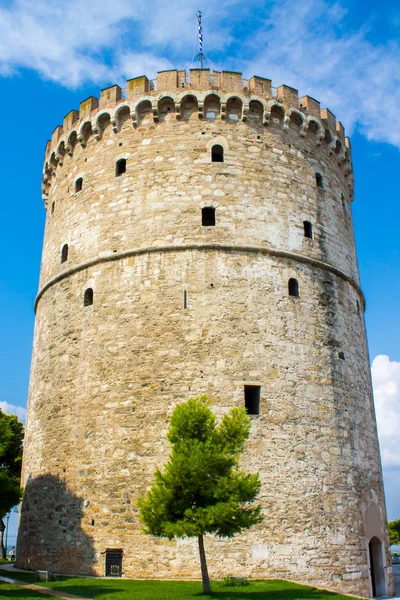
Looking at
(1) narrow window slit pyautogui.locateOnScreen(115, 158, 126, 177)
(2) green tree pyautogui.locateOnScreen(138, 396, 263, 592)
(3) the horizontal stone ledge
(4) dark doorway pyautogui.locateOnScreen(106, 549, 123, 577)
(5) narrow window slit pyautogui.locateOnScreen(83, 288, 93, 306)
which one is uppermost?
(1) narrow window slit pyautogui.locateOnScreen(115, 158, 126, 177)

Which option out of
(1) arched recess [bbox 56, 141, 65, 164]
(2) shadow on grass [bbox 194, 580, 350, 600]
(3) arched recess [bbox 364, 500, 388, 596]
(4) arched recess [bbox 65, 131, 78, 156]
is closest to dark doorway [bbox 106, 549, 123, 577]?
(2) shadow on grass [bbox 194, 580, 350, 600]

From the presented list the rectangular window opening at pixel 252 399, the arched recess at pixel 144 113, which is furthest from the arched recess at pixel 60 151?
the rectangular window opening at pixel 252 399

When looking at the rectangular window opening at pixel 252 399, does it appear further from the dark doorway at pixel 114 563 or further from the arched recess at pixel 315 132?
the arched recess at pixel 315 132

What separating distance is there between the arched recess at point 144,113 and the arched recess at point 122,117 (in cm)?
30

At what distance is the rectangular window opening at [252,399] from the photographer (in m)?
Result: 12.8

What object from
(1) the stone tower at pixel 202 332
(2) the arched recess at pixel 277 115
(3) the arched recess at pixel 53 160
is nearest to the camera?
(1) the stone tower at pixel 202 332

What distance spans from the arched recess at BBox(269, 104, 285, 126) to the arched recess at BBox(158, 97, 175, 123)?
2.53 metres

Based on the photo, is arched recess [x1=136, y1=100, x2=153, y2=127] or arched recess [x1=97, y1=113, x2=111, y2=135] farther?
arched recess [x1=97, y1=113, x2=111, y2=135]

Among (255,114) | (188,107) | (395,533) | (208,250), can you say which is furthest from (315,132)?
(395,533)

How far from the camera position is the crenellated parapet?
1505 centimetres

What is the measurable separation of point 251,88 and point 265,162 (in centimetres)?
207

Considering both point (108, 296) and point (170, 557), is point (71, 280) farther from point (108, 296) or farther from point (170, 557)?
point (170, 557)

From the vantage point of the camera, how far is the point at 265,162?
14945mm

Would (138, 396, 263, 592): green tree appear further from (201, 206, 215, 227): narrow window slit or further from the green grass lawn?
(201, 206, 215, 227): narrow window slit
